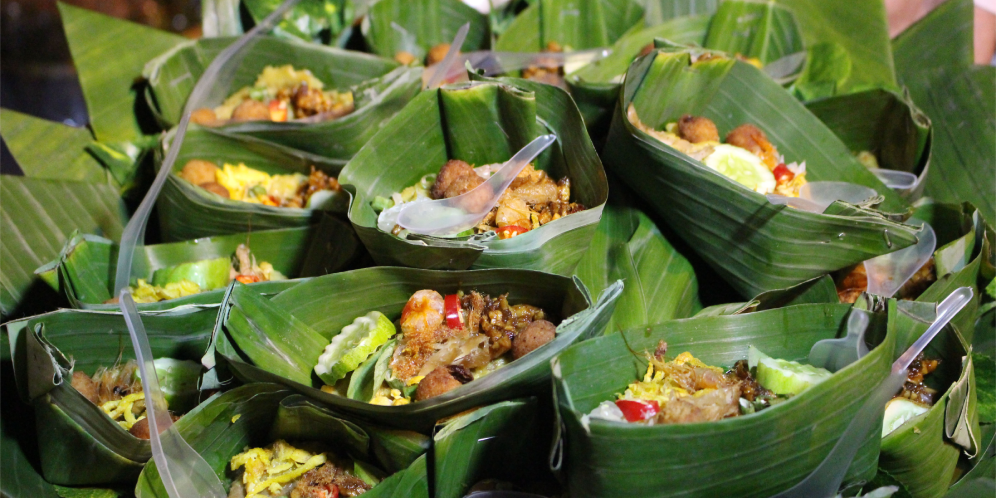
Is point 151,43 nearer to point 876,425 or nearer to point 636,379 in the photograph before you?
point 636,379

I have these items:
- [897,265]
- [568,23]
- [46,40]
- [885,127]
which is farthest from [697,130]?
[46,40]

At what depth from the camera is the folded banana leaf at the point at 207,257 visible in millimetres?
1784

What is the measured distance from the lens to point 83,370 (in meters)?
1.75

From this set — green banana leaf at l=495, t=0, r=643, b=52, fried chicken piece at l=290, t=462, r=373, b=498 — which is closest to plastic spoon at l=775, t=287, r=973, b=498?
fried chicken piece at l=290, t=462, r=373, b=498

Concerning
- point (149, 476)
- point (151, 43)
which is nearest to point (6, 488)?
point (149, 476)

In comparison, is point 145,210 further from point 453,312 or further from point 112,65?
point 112,65

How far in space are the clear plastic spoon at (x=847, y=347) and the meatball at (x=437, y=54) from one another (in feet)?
6.47

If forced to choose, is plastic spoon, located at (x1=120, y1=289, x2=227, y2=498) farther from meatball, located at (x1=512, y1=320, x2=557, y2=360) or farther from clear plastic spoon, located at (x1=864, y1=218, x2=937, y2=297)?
clear plastic spoon, located at (x1=864, y1=218, x2=937, y2=297)

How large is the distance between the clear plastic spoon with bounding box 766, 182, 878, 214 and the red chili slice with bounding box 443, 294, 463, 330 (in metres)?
1.07

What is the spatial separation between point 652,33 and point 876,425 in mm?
1820

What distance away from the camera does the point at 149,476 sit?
1.43m

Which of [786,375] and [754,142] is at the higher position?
[754,142]

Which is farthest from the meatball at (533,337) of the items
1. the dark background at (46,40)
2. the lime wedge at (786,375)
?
the dark background at (46,40)

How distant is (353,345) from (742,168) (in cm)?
126
